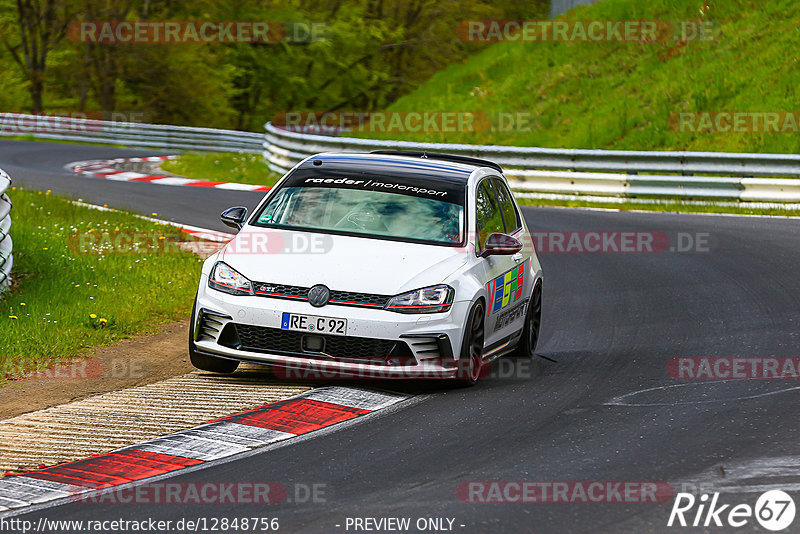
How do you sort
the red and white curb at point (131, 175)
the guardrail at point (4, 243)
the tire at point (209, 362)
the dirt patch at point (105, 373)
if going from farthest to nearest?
the red and white curb at point (131, 175) → the guardrail at point (4, 243) → the tire at point (209, 362) → the dirt patch at point (105, 373)

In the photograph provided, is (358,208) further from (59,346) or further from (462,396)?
(59,346)

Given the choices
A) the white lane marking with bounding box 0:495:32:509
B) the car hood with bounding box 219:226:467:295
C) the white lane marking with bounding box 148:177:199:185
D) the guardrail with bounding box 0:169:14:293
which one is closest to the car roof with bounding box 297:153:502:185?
the car hood with bounding box 219:226:467:295

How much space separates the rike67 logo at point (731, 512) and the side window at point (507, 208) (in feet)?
14.8

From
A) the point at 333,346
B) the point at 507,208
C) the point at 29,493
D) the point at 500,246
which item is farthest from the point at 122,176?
the point at 29,493

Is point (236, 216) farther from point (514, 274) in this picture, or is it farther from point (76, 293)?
point (76, 293)

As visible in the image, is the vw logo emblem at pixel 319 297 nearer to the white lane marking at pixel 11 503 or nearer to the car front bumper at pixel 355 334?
the car front bumper at pixel 355 334

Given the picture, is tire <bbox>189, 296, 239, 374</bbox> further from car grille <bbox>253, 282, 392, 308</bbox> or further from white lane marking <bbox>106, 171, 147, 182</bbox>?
white lane marking <bbox>106, 171, 147, 182</bbox>

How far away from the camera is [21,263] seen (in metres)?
12.4

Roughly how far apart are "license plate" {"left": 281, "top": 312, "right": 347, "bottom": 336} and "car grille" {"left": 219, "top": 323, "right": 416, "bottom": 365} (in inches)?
1.4

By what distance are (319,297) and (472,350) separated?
122 cm

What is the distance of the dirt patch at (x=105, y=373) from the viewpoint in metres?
8.36

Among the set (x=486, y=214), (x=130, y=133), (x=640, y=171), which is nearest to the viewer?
(x=486, y=214)

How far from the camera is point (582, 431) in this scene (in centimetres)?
748

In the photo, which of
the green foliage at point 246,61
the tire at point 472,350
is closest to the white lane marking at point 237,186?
the tire at point 472,350
